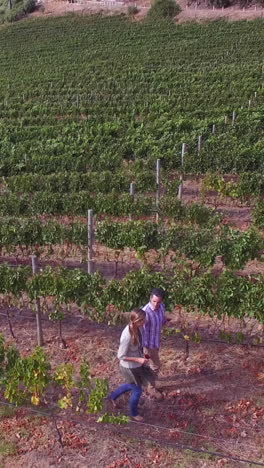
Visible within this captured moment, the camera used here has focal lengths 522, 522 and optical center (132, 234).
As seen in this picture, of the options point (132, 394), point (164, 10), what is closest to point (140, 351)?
point (132, 394)

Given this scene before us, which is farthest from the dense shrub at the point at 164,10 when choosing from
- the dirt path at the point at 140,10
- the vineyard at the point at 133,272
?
the vineyard at the point at 133,272

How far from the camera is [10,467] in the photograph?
6465mm

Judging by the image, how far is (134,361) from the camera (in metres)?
6.59

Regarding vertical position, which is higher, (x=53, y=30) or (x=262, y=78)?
(x=53, y=30)

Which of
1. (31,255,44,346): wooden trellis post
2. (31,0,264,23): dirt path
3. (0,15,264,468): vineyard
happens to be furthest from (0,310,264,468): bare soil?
(31,0,264,23): dirt path

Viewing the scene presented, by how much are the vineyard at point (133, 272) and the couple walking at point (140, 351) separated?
1.06 feet

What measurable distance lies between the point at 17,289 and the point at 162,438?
138 inches

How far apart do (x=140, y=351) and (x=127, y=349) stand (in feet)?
0.86

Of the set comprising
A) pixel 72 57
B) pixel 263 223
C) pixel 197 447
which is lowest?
pixel 197 447

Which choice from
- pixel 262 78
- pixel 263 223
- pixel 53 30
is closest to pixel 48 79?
pixel 262 78

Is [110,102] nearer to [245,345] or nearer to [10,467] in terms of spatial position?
[245,345]

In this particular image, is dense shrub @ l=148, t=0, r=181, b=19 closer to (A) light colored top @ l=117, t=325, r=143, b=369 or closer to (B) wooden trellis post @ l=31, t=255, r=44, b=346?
(B) wooden trellis post @ l=31, t=255, r=44, b=346

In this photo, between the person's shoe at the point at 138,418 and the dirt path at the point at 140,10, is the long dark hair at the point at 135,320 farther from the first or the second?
the dirt path at the point at 140,10

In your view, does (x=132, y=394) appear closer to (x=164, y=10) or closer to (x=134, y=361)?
(x=134, y=361)
